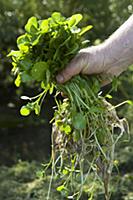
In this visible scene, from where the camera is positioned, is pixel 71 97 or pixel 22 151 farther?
pixel 22 151

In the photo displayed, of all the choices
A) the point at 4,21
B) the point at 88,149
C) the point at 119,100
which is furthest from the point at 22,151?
the point at 88,149

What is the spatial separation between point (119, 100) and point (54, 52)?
4.71 meters

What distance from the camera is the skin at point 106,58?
189 centimetres

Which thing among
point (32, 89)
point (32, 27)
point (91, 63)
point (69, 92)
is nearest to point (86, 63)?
point (91, 63)

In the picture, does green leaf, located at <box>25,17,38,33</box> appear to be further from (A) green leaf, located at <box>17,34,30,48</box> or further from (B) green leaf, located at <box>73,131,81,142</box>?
(B) green leaf, located at <box>73,131,81,142</box>

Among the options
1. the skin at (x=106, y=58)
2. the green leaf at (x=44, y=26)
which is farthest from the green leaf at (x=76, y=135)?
the green leaf at (x=44, y=26)

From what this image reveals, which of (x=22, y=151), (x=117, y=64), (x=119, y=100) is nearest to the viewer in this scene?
(x=117, y=64)

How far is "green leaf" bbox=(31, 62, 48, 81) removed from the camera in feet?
6.03

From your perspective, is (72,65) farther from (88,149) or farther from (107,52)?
(88,149)

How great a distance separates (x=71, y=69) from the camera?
1.87 m

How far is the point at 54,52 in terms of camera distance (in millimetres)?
1875

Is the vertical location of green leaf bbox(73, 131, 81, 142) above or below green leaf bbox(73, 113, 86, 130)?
below

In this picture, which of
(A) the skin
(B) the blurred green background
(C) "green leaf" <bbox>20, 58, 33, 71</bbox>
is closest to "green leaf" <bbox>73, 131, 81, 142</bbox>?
(A) the skin

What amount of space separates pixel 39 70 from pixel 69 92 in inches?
6.3
